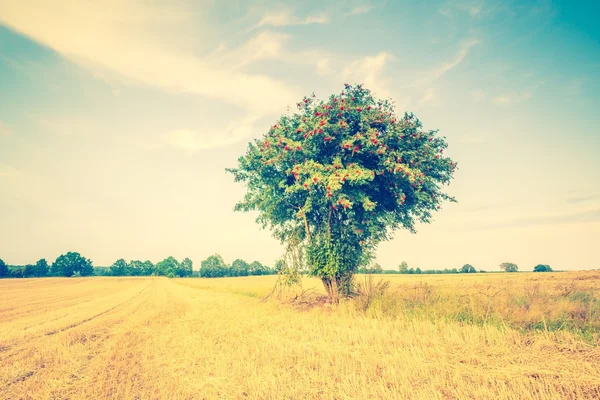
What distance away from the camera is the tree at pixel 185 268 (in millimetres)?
153425

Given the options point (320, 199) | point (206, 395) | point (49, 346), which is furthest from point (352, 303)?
point (49, 346)

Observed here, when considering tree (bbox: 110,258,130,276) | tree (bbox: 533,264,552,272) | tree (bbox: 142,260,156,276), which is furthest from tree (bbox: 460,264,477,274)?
tree (bbox: 110,258,130,276)

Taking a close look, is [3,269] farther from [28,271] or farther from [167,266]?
[167,266]

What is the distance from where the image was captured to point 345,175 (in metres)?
11.7

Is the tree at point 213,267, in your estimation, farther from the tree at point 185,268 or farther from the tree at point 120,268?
the tree at point 120,268

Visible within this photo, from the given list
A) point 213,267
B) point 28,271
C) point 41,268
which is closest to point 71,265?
point 41,268

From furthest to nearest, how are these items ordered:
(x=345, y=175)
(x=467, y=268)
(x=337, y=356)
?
(x=467, y=268), (x=345, y=175), (x=337, y=356)

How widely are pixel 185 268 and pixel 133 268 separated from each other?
3425cm

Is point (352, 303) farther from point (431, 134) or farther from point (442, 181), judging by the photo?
point (431, 134)

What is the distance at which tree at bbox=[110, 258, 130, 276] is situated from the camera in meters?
164

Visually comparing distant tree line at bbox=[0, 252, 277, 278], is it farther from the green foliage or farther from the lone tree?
the lone tree

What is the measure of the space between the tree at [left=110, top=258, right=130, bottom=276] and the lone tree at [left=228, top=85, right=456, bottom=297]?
183551 mm

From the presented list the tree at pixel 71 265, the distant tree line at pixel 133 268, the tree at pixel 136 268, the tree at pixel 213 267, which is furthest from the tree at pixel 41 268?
the tree at pixel 213 267

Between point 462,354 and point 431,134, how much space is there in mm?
11175
